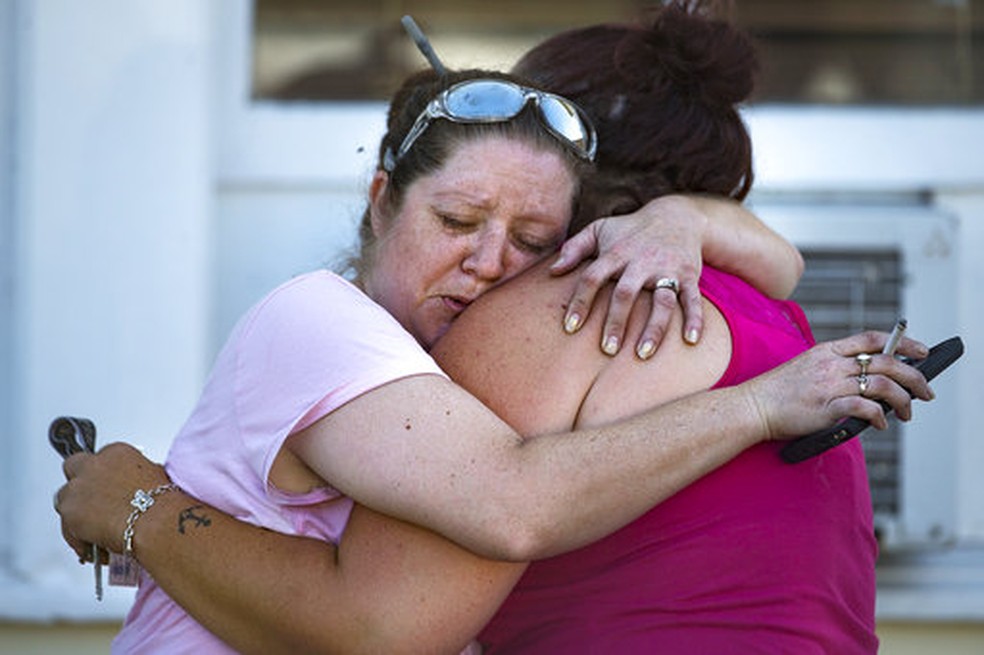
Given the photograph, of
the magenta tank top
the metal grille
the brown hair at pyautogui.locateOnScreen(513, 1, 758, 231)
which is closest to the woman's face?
the brown hair at pyautogui.locateOnScreen(513, 1, 758, 231)

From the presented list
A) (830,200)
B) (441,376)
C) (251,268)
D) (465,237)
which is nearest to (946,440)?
(830,200)

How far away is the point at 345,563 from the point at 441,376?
0.79 feet

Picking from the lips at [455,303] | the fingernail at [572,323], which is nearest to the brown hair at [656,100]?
the lips at [455,303]

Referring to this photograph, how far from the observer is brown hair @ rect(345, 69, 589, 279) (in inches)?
83.3

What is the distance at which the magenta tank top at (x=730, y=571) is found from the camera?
1.87m

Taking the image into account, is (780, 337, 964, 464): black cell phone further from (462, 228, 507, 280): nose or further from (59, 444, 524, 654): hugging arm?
(462, 228, 507, 280): nose

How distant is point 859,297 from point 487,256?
1759mm

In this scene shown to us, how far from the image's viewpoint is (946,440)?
361cm

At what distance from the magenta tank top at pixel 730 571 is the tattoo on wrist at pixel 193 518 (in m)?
0.41

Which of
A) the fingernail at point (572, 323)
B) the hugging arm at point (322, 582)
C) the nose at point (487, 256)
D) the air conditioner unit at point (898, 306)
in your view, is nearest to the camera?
the hugging arm at point (322, 582)

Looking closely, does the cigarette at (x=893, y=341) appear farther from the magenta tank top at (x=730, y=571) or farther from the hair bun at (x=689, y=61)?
the hair bun at (x=689, y=61)

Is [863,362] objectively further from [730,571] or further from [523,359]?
A: [523,359]

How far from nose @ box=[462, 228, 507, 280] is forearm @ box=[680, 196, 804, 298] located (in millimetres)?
284

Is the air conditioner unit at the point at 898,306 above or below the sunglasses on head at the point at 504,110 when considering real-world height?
below
